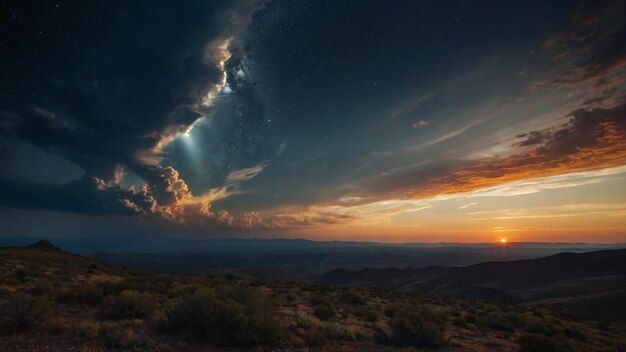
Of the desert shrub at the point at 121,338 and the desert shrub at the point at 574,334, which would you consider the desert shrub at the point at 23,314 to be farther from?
the desert shrub at the point at 574,334

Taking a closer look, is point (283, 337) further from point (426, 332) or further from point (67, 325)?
point (67, 325)

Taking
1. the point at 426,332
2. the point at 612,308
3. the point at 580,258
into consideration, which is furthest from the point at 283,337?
the point at 580,258

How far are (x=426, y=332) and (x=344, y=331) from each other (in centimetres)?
301

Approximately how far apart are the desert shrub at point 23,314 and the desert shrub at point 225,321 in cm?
360

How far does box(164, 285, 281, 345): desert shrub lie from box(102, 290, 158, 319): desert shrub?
216 centimetres

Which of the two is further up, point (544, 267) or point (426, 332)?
point (426, 332)

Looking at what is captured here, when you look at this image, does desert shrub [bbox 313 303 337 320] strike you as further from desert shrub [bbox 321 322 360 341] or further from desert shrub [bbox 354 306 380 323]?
desert shrub [bbox 321 322 360 341]

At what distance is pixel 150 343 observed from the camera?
342 inches

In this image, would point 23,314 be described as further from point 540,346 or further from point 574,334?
point 574,334

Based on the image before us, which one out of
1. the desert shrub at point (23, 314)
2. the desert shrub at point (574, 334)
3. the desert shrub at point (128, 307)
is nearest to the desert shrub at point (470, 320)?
the desert shrub at point (574, 334)

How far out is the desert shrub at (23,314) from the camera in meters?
9.02

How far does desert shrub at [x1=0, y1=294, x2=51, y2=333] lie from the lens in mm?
9023

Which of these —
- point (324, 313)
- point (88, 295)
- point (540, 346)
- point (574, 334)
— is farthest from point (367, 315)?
point (88, 295)

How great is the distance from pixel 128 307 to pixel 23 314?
11.1 ft
